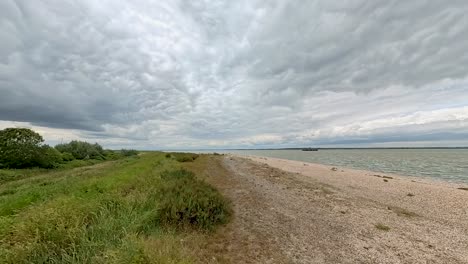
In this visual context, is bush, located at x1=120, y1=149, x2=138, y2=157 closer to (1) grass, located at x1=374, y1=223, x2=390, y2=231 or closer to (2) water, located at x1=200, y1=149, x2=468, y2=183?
(2) water, located at x1=200, y1=149, x2=468, y2=183

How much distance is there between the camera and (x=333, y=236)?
25.3 feet

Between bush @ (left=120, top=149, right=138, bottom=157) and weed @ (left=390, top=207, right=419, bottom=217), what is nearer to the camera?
weed @ (left=390, top=207, right=419, bottom=217)

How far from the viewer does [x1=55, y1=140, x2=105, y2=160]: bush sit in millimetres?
61219

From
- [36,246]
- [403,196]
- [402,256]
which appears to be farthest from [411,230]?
[36,246]

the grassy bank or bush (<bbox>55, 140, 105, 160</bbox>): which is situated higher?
bush (<bbox>55, 140, 105, 160</bbox>)

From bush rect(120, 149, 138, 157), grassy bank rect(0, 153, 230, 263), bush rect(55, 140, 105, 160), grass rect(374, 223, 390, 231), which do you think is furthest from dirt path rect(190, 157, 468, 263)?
bush rect(120, 149, 138, 157)

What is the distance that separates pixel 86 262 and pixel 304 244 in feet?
18.2

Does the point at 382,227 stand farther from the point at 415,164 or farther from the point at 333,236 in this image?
the point at 415,164

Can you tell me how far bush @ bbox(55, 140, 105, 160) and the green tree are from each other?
19192mm

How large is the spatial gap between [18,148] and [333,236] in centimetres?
4961

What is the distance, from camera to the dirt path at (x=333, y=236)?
6297 mm

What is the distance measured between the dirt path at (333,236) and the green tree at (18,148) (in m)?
43.9

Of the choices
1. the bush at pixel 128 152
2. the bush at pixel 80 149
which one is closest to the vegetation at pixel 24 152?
the bush at pixel 80 149

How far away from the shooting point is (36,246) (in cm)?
411
